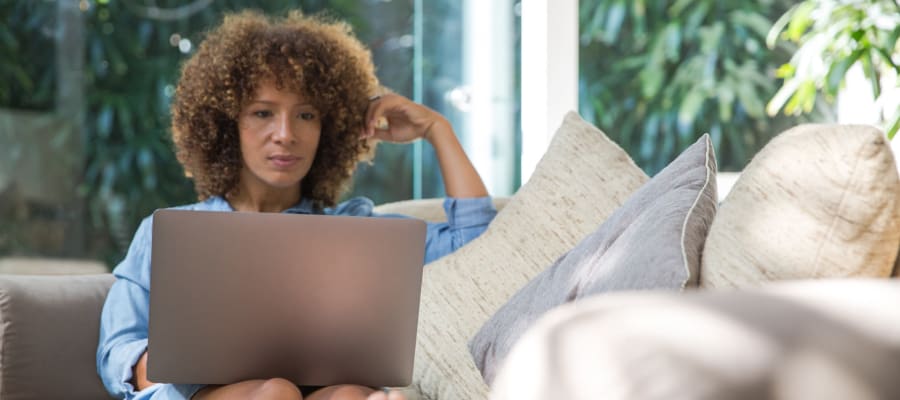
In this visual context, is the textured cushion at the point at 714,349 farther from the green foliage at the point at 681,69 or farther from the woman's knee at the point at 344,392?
the green foliage at the point at 681,69

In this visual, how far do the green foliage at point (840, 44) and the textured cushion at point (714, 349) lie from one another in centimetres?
240

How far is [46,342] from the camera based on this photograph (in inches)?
70.2

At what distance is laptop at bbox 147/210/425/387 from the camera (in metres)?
1.25

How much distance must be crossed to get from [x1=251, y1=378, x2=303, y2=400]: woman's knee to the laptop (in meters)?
0.03

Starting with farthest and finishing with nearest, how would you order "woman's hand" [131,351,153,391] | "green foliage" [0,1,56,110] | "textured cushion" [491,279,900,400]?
1. "green foliage" [0,1,56,110]
2. "woman's hand" [131,351,153,391]
3. "textured cushion" [491,279,900,400]

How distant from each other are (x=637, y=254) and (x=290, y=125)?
43.3 inches

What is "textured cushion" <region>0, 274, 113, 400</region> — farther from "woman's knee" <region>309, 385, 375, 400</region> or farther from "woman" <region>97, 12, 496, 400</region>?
"woman's knee" <region>309, 385, 375, 400</region>

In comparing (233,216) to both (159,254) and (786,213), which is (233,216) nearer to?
(159,254)

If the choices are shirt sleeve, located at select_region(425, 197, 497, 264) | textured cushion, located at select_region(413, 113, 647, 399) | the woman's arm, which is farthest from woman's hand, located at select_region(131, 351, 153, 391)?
the woman's arm

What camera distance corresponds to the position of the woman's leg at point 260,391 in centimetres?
126

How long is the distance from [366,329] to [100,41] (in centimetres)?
242

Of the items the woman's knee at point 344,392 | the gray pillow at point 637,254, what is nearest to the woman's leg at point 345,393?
the woman's knee at point 344,392

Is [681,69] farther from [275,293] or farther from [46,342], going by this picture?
[275,293]

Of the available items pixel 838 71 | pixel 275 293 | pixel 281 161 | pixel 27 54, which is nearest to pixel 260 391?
pixel 275 293
